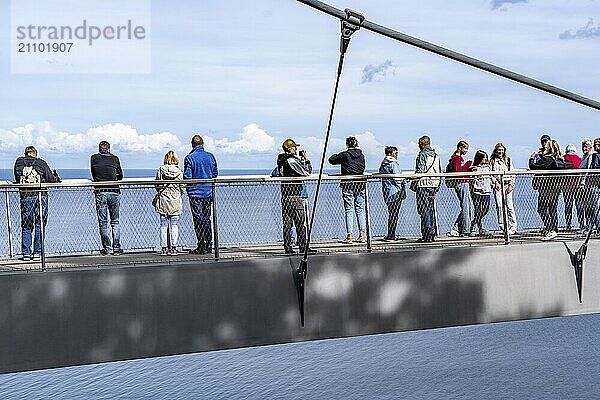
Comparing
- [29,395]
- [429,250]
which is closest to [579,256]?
[429,250]

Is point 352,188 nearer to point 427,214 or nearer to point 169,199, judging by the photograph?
point 427,214

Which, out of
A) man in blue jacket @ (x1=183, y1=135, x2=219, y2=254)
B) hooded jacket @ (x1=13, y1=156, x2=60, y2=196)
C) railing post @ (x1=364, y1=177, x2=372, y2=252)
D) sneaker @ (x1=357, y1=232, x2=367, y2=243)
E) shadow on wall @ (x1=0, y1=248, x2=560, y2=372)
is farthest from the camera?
sneaker @ (x1=357, y1=232, x2=367, y2=243)

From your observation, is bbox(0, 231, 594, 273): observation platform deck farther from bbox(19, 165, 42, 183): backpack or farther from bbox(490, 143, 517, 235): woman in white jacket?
bbox(19, 165, 42, 183): backpack

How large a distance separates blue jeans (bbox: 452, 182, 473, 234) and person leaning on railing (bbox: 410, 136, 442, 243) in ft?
1.43

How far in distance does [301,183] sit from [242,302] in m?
1.97

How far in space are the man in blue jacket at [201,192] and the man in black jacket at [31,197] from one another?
6.59 feet

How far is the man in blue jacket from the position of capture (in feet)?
45.5

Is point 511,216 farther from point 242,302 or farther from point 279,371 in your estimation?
point 279,371

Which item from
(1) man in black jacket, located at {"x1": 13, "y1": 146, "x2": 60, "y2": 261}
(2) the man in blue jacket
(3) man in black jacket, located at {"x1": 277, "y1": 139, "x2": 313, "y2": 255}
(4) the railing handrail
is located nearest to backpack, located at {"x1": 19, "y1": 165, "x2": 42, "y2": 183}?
(1) man in black jacket, located at {"x1": 13, "y1": 146, "x2": 60, "y2": 261}

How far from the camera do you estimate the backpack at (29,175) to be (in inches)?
568

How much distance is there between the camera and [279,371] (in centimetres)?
4294

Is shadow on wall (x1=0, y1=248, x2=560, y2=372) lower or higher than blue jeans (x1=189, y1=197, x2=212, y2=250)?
lower

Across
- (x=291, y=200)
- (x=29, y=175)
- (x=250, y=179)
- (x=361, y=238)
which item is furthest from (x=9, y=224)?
(x=361, y=238)

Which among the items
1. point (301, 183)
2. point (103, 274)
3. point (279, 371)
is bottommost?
point (279, 371)
